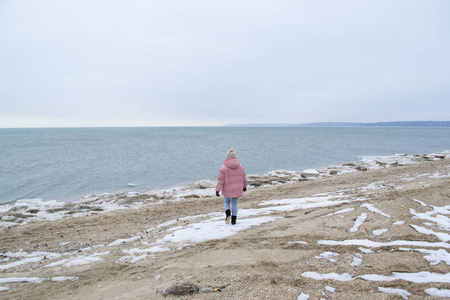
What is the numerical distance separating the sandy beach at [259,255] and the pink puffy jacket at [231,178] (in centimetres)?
111

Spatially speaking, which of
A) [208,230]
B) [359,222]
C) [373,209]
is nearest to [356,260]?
[359,222]

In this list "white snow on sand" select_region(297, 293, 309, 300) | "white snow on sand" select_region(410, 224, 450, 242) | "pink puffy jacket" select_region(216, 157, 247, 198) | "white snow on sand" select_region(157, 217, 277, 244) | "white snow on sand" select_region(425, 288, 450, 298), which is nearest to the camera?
"white snow on sand" select_region(425, 288, 450, 298)

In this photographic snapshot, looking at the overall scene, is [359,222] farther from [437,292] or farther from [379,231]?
[437,292]

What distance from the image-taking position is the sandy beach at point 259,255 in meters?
3.94

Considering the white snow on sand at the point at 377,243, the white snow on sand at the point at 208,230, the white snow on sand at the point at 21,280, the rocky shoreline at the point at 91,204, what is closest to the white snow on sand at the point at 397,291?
the white snow on sand at the point at 377,243

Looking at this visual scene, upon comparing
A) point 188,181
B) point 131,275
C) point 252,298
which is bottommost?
point 188,181

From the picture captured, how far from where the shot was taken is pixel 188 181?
826 inches

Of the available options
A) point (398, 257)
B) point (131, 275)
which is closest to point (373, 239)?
point (398, 257)

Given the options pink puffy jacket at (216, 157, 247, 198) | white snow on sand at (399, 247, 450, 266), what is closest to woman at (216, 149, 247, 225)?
pink puffy jacket at (216, 157, 247, 198)

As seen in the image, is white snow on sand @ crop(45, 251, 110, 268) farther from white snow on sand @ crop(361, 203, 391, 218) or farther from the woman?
white snow on sand @ crop(361, 203, 391, 218)

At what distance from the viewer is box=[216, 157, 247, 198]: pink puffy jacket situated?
6.72m

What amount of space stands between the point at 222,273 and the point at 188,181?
1682cm

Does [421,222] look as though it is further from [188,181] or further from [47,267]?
[188,181]

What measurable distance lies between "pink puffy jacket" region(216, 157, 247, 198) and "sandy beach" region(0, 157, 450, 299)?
111 centimetres
